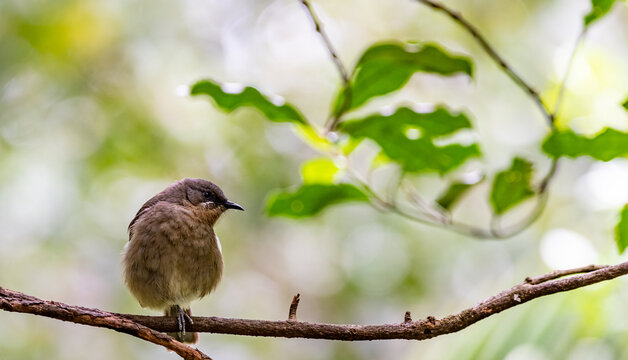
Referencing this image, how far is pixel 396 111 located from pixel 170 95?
557 cm

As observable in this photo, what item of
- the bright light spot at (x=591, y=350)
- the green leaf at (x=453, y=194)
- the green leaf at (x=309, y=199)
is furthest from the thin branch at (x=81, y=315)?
the bright light spot at (x=591, y=350)

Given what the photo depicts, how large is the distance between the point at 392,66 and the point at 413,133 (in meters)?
0.33

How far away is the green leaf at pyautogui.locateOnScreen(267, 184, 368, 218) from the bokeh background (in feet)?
9.93

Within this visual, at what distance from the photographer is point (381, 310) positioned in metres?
9.09

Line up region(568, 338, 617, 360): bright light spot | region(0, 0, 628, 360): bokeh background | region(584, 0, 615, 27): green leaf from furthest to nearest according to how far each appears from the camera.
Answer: region(0, 0, 628, 360): bokeh background < region(568, 338, 617, 360): bright light spot < region(584, 0, 615, 27): green leaf

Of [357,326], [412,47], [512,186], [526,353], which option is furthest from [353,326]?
[526,353]

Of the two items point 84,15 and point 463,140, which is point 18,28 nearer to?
point 84,15

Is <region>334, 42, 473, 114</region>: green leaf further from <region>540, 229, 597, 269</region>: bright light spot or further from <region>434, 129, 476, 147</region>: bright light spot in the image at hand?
<region>540, 229, 597, 269</region>: bright light spot

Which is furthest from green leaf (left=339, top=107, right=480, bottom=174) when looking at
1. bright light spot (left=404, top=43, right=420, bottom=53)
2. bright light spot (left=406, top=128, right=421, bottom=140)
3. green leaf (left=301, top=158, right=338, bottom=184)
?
green leaf (left=301, top=158, right=338, bottom=184)

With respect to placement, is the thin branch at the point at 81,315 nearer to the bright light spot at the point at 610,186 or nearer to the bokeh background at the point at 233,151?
the bright light spot at the point at 610,186

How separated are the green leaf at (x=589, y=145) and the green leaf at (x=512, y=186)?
0.36 meters

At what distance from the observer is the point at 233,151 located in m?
8.40

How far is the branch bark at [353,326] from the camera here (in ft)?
8.10

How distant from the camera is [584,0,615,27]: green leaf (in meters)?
2.68
